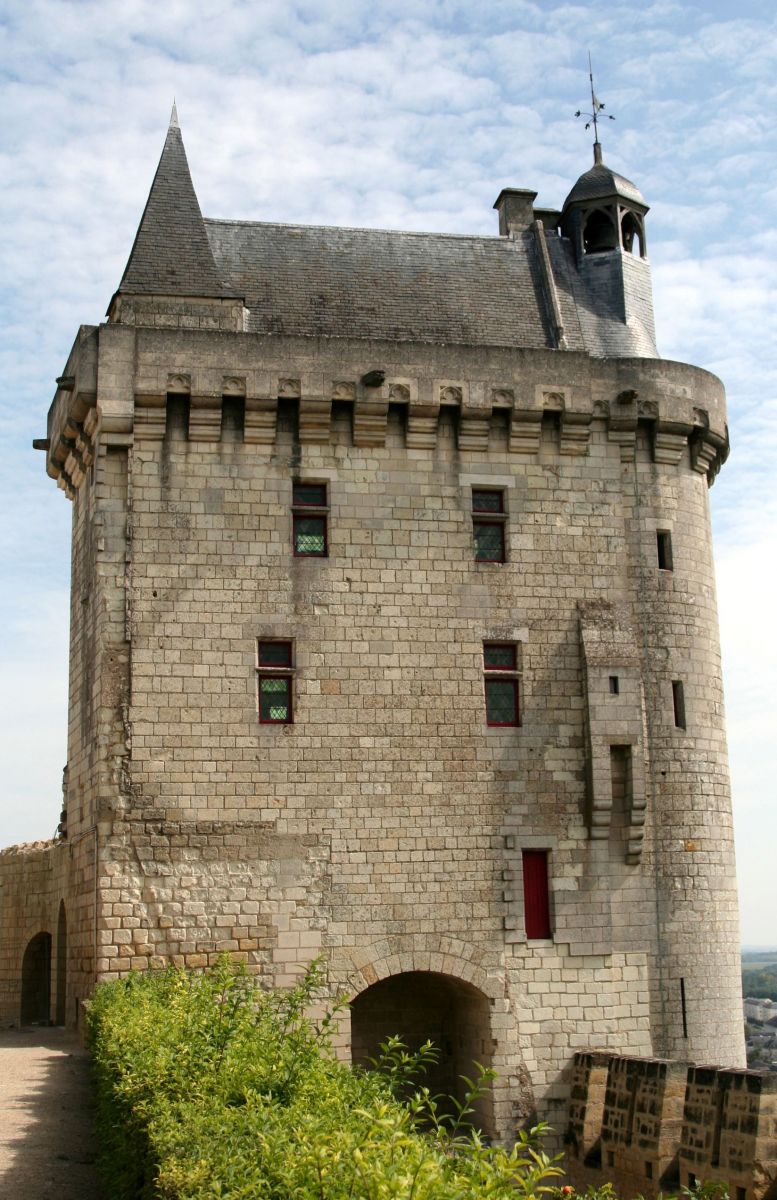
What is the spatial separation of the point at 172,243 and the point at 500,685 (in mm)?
8130

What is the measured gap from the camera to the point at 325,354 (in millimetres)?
18891

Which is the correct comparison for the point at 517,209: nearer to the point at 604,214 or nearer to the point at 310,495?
the point at 604,214

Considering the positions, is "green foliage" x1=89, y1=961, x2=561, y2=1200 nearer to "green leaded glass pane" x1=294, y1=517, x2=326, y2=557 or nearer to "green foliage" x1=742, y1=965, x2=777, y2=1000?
"green leaded glass pane" x1=294, y1=517, x2=326, y2=557

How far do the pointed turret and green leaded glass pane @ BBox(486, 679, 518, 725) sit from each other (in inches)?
269

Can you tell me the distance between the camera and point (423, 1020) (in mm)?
19281

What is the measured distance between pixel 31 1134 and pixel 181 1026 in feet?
8.43

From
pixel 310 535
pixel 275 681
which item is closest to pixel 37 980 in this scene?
pixel 275 681

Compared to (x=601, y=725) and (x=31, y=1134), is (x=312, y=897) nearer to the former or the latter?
(x=601, y=725)

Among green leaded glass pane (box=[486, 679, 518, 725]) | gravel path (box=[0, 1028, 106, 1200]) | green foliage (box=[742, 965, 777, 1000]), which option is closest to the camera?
gravel path (box=[0, 1028, 106, 1200])

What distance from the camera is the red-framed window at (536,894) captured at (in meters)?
18.3

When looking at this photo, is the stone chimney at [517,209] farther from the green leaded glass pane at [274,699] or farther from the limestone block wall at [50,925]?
the limestone block wall at [50,925]

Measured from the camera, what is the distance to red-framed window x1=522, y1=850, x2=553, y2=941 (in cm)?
1831

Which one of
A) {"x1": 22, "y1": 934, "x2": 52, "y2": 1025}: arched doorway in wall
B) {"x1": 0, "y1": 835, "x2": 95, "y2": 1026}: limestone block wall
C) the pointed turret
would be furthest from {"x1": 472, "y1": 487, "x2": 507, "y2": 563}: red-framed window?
{"x1": 22, "y1": 934, "x2": 52, "y2": 1025}: arched doorway in wall

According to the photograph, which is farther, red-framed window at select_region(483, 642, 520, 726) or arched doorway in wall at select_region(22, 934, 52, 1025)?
arched doorway in wall at select_region(22, 934, 52, 1025)
